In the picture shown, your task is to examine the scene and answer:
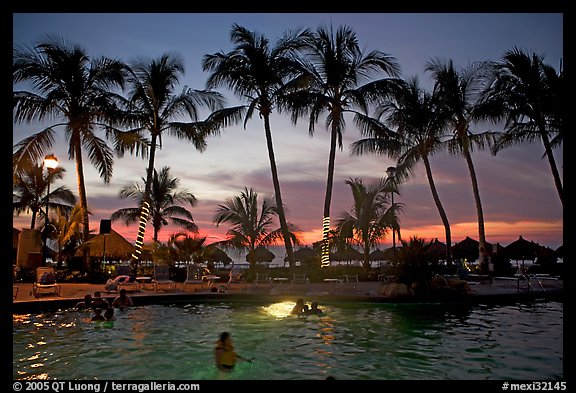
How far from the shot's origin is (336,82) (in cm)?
1909

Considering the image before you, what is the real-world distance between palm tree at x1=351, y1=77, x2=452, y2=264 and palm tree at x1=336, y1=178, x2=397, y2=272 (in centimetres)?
223

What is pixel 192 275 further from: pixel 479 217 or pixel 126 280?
pixel 479 217

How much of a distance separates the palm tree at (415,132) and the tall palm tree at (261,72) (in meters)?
4.95

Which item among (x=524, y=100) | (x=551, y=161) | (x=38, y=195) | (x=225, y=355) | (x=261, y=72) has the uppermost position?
(x=261, y=72)

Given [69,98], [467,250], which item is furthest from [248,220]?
[467,250]

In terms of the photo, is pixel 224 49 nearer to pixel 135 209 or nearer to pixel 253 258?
pixel 253 258

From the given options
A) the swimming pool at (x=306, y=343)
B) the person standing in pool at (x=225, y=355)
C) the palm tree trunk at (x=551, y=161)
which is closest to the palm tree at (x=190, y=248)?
the swimming pool at (x=306, y=343)

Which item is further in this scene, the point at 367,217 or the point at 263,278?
the point at 367,217

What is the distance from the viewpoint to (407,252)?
1464cm

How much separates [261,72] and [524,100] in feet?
36.7

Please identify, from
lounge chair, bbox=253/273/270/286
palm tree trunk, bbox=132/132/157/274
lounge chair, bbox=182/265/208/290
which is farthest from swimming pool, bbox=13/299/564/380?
palm tree trunk, bbox=132/132/157/274

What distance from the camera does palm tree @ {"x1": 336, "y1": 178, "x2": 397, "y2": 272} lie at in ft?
71.8

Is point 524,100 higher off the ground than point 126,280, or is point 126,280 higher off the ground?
point 524,100
